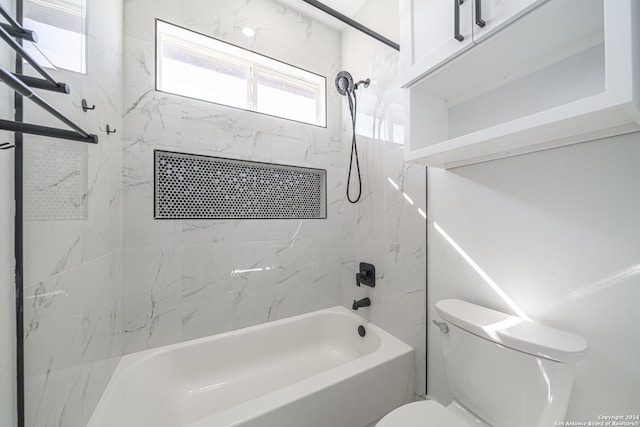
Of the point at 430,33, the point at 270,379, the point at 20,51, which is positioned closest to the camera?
the point at 20,51

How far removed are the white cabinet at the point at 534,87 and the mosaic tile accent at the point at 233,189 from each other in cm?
104

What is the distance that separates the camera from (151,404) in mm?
1227

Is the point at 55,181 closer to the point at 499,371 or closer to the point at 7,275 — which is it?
the point at 7,275

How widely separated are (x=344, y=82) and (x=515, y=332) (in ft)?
5.66

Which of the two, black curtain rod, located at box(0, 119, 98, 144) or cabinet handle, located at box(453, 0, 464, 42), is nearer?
black curtain rod, located at box(0, 119, 98, 144)

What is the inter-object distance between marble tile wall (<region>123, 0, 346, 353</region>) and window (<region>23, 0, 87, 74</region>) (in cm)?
53

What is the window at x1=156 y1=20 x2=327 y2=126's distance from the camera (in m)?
1.54

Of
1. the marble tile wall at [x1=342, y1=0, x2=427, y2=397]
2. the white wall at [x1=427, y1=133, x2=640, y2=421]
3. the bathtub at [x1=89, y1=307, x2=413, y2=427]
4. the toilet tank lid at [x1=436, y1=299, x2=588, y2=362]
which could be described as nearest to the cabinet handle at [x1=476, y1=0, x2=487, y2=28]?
the white wall at [x1=427, y1=133, x2=640, y2=421]

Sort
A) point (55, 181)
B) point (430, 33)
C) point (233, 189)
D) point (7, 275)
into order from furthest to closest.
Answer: point (233, 189) < point (430, 33) < point (55, 181) < point (7, 275)

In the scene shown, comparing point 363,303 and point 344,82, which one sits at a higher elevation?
point 344,82

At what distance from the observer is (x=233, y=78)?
1743mm

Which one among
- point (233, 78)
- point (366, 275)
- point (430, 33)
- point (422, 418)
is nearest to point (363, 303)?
point (366, 275)

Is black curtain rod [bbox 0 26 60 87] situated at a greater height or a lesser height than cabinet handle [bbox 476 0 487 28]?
lesser

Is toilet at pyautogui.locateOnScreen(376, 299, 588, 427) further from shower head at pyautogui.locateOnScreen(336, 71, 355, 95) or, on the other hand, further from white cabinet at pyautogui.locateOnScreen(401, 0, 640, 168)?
shower head at pyautogui.locateOnScreen(336, 71, 355, 95)
